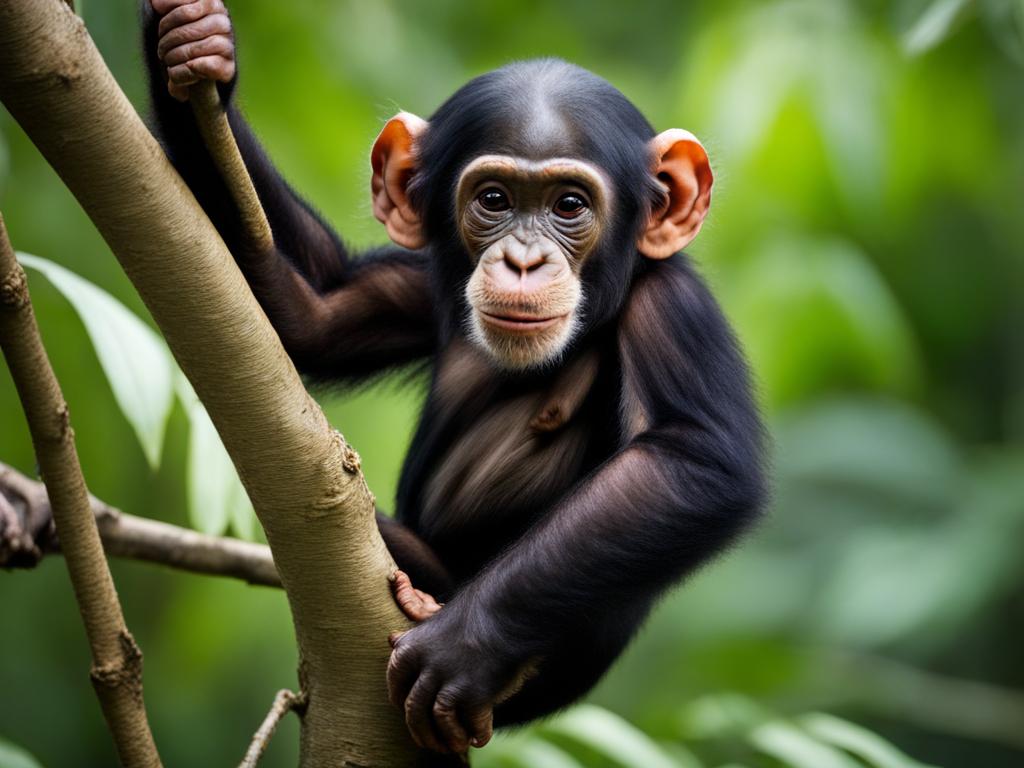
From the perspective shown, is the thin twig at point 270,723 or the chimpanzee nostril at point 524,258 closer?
the thin twig at point 270,723

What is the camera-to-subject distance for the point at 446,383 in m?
4.23

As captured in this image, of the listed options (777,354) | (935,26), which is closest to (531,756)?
(935,26)

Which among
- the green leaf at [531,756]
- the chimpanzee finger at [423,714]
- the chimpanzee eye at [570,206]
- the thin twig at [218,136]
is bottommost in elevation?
the chimpanzee finger at [423,714]

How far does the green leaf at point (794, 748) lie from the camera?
3613 mm

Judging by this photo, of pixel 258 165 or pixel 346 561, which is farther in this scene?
pixel 258 165

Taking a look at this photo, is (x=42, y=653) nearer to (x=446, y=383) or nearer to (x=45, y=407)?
(x=446, y=383)

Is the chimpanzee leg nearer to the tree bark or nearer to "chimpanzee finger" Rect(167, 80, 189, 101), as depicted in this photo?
the tree bark

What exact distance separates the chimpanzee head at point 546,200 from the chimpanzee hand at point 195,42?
113 centimetres

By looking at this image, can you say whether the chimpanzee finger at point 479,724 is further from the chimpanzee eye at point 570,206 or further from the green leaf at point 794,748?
the chimpanzee eye at point 570,206

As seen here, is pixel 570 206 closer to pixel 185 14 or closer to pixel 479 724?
pixel 185 14

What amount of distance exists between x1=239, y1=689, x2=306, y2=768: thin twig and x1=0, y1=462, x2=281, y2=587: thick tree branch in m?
0.85

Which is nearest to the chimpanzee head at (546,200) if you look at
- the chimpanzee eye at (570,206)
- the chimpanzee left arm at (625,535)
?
the chimpanzee eye at (570,206)

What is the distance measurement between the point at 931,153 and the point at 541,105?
490 centimetres

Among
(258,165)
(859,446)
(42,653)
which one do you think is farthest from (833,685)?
(258,165)
